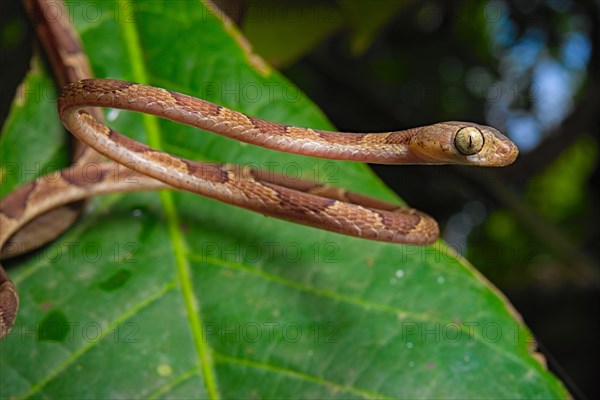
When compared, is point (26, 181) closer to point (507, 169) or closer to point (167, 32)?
point (167, 32)

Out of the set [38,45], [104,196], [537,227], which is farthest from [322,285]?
[537,227]

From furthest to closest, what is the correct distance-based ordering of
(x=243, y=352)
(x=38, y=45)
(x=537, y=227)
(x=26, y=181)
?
(x=537, y=227) < (x=38, y=45) < (x=26, y=181) < (x=243, y=352)

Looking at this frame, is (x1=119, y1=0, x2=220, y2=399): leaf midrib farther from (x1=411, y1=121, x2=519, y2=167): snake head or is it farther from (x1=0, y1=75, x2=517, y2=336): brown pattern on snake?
(x1=411, y1=121, x2=519, y2=167): snake head

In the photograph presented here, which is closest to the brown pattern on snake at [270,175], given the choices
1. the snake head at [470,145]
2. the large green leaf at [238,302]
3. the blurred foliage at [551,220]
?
the snake head at [470,145]

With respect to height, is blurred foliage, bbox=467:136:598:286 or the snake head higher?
the snake head

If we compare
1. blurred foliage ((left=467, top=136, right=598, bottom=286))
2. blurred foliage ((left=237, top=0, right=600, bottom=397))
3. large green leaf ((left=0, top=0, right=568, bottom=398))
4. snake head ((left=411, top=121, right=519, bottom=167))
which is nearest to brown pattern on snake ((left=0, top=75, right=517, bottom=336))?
snake head ((left=411, top=121, right=519, bottom=167))

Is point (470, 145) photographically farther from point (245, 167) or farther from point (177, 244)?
point (177, 244)
